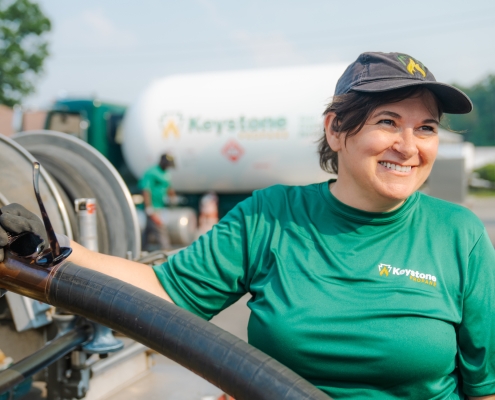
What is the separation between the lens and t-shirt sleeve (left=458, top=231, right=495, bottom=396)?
155 cm

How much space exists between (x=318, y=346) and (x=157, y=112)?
10.2 m

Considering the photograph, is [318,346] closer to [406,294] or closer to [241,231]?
[406,294]

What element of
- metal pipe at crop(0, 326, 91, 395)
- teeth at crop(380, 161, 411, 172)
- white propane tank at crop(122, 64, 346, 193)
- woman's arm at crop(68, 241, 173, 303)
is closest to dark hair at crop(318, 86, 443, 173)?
teeth at crop(380, 161, 411, 172)

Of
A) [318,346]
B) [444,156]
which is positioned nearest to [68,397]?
[318,346]

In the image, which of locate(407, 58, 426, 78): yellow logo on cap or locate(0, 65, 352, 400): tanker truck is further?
locate(0, 65, 352, 400): tanker truck

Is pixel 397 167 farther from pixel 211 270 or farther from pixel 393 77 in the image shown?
pixel 211 270

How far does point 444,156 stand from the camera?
12109 millimetres

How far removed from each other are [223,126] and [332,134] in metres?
8.92

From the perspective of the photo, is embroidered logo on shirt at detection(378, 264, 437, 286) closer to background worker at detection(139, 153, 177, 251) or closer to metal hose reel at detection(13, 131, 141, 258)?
metal hose reel at detection(13, 131, 141, 258)

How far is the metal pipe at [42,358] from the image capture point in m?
1.68

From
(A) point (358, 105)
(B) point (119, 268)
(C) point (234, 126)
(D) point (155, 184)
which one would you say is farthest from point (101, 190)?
(C) point (234, 126)

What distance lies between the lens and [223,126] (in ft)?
34.9

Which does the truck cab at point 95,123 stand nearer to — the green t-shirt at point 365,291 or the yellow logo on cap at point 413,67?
the green t-shirt at point 365,291

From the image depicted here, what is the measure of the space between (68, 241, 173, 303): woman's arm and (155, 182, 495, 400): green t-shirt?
4 cm
